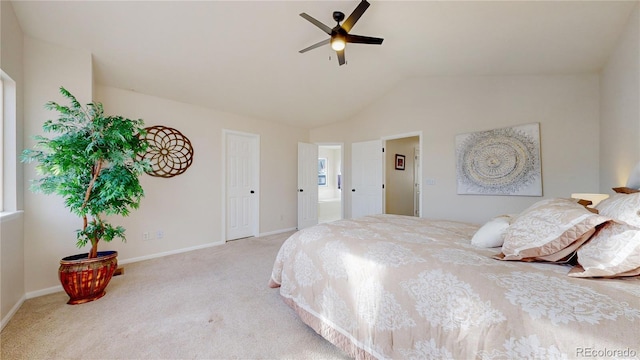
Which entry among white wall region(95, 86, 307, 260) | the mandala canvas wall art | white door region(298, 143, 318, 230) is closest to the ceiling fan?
the mandala canvas wall art

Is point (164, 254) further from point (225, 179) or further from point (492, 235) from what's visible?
point (492, 235)

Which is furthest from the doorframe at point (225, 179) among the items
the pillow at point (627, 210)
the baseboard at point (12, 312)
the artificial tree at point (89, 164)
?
the pillow at point (627, 210)

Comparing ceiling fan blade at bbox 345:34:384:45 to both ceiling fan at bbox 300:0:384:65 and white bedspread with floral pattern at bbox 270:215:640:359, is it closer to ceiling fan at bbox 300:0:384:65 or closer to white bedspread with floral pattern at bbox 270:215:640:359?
ceiling fan at bbox 300:0:384:65

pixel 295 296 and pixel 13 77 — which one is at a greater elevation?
pixel 13 77

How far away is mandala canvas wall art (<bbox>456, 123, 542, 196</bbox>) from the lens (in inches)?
122

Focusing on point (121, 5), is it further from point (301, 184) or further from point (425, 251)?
point (301, 184)

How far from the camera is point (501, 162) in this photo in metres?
3.30

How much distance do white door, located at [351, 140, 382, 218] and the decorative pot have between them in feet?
12.9

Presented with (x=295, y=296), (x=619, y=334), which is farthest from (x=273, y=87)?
(x=619, y=334)

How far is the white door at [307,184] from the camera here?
5234mm

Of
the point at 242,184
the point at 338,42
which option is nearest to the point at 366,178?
the point at 242,184

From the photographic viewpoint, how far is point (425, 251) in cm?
134

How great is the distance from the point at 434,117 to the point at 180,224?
4360 mm

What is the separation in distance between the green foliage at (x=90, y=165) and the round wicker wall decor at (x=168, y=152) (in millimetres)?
1078
